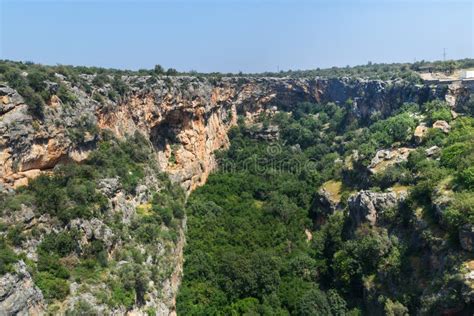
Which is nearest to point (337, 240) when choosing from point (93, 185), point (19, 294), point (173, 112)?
point (93, 185)

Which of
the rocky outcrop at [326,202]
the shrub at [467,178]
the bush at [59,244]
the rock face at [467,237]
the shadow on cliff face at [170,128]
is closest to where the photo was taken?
the bush at [59,244]

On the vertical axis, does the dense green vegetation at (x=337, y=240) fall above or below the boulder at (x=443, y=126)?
below

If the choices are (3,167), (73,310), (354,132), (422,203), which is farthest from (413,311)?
(354,132)

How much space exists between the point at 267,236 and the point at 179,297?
633 inches

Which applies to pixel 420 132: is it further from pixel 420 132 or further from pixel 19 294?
pixel 19 294

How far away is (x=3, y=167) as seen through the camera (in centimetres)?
3238

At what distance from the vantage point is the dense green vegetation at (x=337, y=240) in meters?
34.1

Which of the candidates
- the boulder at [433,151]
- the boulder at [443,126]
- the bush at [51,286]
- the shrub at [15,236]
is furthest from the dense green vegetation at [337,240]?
the shrub at [15,236]

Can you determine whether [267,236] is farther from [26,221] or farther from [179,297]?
[26,221]

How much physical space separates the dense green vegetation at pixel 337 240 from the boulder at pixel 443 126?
1246 mm

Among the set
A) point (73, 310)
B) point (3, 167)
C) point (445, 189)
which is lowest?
point (73, 310)

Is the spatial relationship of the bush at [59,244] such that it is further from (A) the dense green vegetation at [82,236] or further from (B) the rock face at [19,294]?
(B) the rock face at [19,294]

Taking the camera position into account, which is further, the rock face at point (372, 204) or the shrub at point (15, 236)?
the rock face at point (372, 204)

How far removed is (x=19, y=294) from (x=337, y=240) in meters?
32.8
